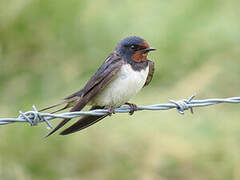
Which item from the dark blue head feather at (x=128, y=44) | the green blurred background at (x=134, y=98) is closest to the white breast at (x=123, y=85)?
the dark blue head feather at (x=128, y=44)

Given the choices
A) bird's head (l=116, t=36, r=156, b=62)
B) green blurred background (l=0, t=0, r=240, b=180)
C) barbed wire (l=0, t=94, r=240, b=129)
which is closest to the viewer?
barbed wire (l=0, t=94, r=240, b=129)

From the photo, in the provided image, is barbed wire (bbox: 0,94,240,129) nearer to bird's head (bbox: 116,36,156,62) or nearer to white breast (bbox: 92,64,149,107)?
white breast (bbox: 92,64,149,107)

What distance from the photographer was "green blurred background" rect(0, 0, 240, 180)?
557 cm

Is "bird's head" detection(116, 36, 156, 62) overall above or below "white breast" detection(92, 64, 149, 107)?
above

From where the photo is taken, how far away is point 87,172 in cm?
560

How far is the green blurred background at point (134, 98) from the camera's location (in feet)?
18.3

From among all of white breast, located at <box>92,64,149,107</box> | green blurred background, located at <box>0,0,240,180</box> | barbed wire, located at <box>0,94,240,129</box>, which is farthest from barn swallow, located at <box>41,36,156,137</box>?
green blurred background, located at <box>0,0,240,180</box>

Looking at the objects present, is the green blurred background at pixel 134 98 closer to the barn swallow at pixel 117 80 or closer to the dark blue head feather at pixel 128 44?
the barn swallow at pixel 117 80

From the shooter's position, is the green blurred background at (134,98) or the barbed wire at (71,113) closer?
the barbed wire at (71,113)

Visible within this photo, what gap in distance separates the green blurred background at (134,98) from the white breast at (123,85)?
139 centimetres

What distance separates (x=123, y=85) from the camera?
13.7 feet

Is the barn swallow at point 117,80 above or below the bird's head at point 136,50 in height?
below

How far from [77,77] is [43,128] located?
1.03 m

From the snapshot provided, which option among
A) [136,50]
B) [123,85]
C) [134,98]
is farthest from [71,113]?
[134,98]
